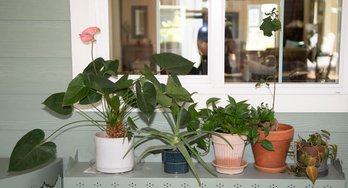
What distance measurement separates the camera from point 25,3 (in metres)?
2.10

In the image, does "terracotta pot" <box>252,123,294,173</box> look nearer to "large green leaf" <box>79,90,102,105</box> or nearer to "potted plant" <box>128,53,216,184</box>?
"potted plant" <box>128,53,216,184</box>

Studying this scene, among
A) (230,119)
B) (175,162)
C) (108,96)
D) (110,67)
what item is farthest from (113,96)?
(230,119)

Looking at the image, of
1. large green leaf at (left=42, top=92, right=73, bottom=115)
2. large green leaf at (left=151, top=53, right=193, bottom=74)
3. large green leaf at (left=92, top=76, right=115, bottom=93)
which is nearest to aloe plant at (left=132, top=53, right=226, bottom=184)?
large green leaf at (left=151, top=53, right=193, bottom=74)

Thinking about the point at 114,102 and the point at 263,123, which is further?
the point at 263,123

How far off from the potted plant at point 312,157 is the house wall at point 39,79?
Result: 198mm

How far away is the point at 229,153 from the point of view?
1922 millimetres

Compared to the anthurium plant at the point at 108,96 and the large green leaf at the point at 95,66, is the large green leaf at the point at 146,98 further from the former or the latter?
the large green leaf at the point at 95,66

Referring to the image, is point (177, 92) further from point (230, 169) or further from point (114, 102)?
point (230, 169)

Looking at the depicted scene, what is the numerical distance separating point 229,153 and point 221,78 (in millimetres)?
437

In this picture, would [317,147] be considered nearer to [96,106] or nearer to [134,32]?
Result: [96,106]

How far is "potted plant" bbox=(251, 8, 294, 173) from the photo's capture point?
192cm

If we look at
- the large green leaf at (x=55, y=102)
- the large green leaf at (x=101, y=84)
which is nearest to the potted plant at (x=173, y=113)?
the large green leaf at (x=101, y=84)

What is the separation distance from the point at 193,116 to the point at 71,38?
0.75 meters

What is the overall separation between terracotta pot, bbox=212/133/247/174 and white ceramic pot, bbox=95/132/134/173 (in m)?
0.42
